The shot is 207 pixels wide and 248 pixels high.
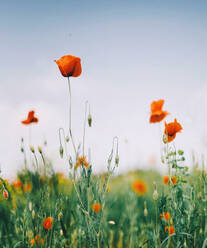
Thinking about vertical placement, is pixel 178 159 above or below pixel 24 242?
above

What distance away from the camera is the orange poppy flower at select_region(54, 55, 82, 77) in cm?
152

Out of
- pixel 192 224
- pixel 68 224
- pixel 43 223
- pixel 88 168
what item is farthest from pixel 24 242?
pixel 192 224

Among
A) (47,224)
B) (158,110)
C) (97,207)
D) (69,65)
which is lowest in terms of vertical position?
(47,224)

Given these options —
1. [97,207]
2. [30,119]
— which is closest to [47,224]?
[97,207]

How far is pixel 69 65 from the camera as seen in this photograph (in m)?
1.53

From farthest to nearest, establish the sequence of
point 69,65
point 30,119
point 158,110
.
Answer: point 30,119, point 158,110, point 69,65

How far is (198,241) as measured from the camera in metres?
1.63

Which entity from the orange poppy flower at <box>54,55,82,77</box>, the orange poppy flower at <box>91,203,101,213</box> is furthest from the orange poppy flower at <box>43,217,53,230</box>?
the orange poppy flower at <box>54,55,82,77</box>

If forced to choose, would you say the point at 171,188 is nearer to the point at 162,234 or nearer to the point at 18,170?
the point at 162,234

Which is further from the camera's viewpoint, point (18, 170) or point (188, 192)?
point (18, 170)

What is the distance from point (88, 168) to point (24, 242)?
68cm

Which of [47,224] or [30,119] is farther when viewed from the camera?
[30,119]

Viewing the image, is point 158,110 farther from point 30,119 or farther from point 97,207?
point 30,119

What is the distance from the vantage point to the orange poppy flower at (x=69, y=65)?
152 centimetres
